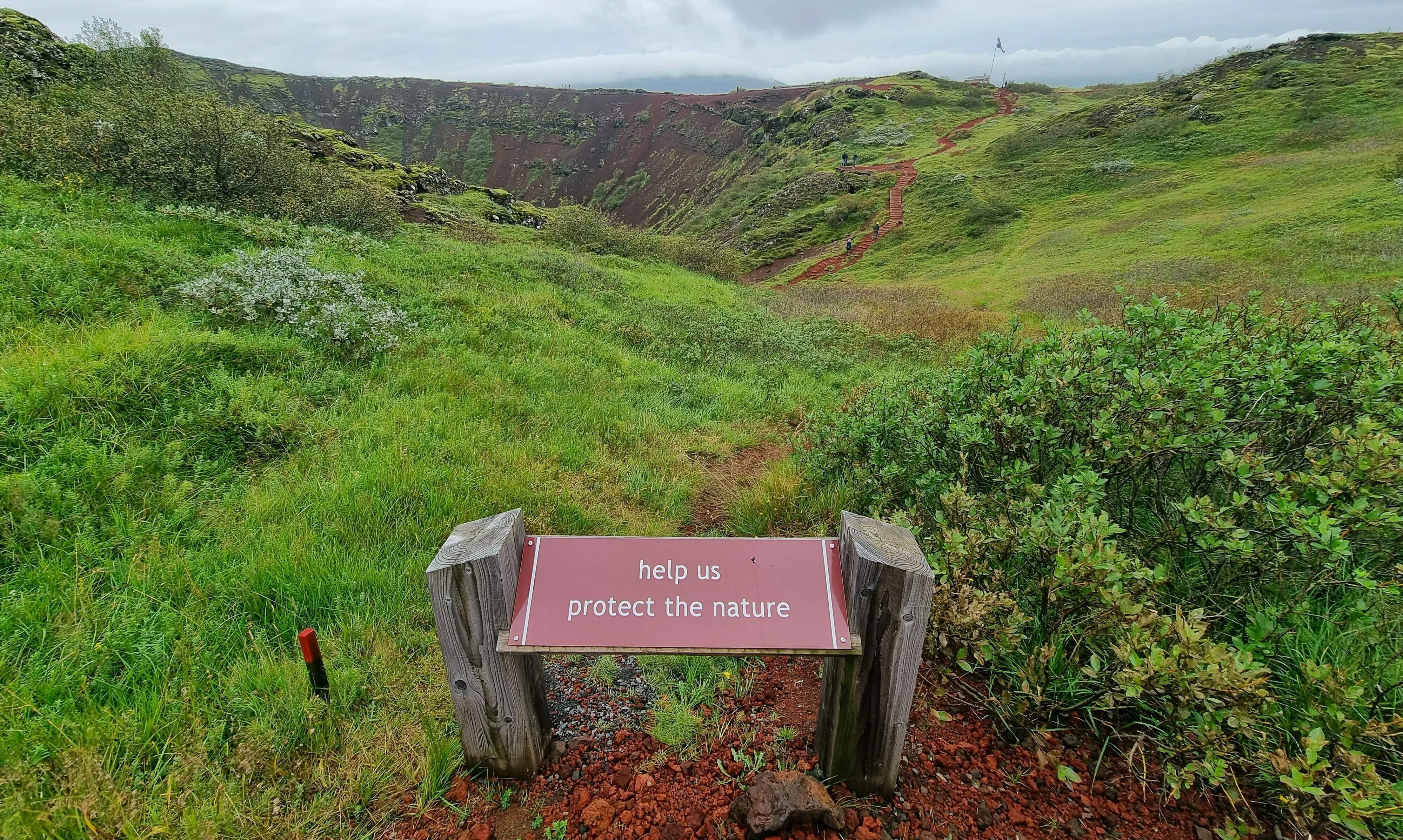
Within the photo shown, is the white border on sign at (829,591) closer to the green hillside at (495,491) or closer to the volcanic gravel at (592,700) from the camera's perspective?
the green hillside at (495,491)

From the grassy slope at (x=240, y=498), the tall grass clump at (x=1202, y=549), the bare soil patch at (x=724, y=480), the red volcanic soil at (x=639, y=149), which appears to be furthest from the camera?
the red volcanic soil at (x=639, y=149)

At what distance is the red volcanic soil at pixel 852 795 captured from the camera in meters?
2.01

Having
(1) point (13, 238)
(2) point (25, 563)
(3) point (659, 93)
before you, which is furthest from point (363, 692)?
(3) point (659, 93)

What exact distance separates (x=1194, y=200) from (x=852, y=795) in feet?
115

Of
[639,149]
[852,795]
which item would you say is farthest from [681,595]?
[639,149]

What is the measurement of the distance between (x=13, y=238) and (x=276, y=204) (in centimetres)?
621

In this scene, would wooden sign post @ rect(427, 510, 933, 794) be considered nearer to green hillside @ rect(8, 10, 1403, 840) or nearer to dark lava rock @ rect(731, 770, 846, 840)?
dark lava rock @ rect(731, 770, 846, 840)

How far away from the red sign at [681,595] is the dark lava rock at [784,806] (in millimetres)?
568

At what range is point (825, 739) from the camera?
221 cm

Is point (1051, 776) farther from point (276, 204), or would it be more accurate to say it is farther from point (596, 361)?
point (276, 204)

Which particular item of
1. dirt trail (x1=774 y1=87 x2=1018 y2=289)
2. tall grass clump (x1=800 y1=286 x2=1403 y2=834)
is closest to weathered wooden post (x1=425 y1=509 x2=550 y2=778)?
tall grass clump (x1=800 y1=286 x2=1403 y2=834)

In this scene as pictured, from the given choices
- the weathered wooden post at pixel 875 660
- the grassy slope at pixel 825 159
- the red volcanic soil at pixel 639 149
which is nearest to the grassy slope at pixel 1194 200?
the grassy slope at pixel 825 159

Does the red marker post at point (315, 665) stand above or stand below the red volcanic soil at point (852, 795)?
above

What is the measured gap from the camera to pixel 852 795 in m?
2.15
